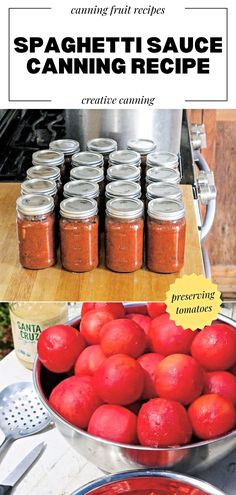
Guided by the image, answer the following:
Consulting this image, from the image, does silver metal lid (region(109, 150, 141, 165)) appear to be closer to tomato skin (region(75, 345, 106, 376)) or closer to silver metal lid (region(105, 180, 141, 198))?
silver metal lid (region(105, 180, 141, 198))

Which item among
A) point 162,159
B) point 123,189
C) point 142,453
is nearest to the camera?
point 142,453

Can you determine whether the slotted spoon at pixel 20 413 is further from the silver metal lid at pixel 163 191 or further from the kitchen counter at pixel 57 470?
the silver metal lid at pixel 163 191

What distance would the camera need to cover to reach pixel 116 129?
1138mm

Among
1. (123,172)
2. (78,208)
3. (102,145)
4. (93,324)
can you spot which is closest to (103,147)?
(102,145)

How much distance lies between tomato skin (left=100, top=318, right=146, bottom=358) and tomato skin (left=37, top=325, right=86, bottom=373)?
34 mm

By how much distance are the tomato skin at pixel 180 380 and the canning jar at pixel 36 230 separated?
22cm

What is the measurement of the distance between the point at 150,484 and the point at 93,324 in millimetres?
203

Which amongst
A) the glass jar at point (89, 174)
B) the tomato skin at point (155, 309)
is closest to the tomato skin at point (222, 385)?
the tomato skin at point (155, 309)

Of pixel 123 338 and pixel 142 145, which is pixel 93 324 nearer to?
pixel 123 338

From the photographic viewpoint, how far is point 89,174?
38.6 inches
